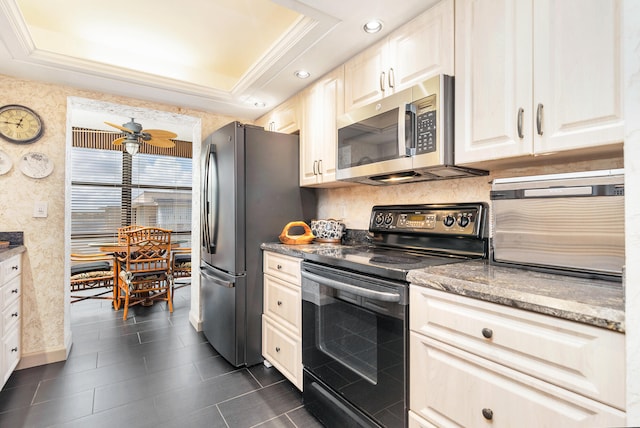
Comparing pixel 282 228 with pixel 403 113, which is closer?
pixel 403 113

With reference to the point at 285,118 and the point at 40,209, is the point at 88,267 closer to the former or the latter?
the point at 40,209

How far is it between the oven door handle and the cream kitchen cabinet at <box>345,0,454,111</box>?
107 centimetres

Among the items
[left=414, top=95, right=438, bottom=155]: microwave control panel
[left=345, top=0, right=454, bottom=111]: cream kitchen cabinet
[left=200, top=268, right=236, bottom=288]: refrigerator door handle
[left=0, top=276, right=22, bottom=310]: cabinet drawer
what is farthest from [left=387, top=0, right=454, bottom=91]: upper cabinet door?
[left=0, top=276, right=22, bottom=310]: cabinet drawer

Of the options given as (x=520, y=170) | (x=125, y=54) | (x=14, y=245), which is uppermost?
(x=125, y=54)

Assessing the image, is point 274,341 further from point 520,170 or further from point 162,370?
point 520,170

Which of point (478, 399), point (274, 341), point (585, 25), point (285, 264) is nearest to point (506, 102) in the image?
point (585, 25)

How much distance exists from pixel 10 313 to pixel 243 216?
1.59 m

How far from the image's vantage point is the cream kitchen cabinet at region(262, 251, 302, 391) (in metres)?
1.97

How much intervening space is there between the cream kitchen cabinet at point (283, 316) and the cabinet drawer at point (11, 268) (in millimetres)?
1532

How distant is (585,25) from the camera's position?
3.53 feet

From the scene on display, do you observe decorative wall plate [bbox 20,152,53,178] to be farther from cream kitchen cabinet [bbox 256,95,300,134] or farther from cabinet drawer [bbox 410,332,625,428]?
cabinet drawer [bbox 410,332,625,428]

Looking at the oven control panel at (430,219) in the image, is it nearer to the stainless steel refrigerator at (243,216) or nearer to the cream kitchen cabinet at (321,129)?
the cream kitchen cabinet at (321,129)

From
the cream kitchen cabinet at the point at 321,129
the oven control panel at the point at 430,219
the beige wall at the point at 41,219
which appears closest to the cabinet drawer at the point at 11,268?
the beige wall at the point at 41,219

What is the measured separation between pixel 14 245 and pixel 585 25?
11.5 ft
